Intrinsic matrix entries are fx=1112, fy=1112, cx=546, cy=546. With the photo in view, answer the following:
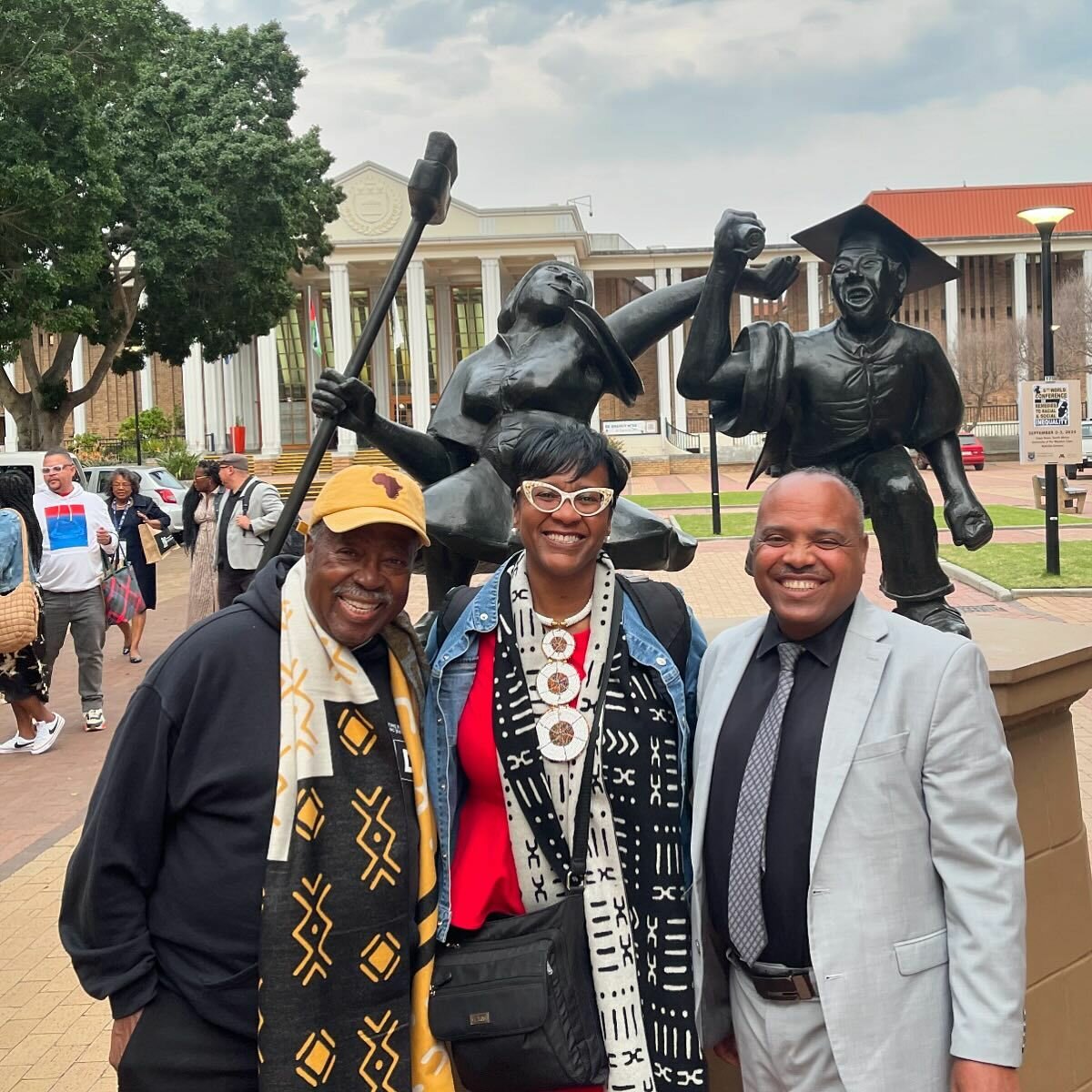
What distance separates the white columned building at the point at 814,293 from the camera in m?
52.0

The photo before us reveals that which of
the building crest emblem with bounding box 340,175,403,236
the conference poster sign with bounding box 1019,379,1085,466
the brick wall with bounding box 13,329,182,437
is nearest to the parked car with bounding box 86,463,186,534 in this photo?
the conference poster sign with bounding box 1019,379,1085,466

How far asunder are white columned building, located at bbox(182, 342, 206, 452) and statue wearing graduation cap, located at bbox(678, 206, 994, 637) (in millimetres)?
51313

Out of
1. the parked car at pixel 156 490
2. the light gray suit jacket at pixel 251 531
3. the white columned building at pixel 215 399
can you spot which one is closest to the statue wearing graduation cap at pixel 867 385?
the light gray suit jacket at pixel 251 531

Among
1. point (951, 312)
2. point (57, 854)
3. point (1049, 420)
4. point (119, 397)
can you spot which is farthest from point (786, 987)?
point (119, 397)

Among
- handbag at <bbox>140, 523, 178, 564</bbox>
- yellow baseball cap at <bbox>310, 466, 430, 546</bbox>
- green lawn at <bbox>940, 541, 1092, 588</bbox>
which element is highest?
yellow baseball cap at <bbox>310, 466, 430, 546</bbox>

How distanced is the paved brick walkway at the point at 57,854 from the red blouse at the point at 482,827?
2.28 m

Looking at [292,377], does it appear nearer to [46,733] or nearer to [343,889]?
[46,733]

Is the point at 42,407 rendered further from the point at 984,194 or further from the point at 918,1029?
the point at 984,194

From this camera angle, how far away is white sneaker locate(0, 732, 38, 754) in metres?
7.64

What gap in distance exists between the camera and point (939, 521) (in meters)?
20.6

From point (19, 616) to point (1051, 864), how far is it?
19.6 feet

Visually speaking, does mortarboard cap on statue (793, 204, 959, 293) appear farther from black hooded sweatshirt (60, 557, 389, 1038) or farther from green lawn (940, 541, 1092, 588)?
green lawn (940, 541, 1092, 588)

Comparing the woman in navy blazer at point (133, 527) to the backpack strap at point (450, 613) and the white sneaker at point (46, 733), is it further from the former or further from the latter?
the backpack strap at point (450, 613)

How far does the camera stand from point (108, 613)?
374 inches
